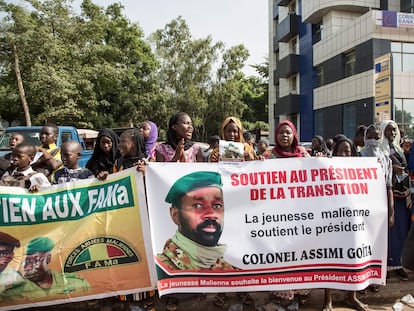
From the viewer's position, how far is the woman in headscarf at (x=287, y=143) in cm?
353

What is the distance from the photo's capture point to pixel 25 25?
16.8 metres

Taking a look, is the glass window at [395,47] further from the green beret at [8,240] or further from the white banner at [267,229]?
the green beret at [8,240]

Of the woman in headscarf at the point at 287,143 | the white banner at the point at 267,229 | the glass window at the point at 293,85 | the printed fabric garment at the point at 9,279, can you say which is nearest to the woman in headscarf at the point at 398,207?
the white banner at the point at 267,229

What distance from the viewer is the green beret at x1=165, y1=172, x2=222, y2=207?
3152 mm

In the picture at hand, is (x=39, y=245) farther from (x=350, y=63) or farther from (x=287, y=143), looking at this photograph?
(x=350, y=63)

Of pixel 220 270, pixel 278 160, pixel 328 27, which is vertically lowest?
pixel 220 270

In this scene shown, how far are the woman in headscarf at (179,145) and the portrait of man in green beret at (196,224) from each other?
0.38 m

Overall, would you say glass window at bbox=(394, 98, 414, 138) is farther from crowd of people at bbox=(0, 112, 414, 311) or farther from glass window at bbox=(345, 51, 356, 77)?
crowd of people at bbox=(0, 112, 414, 311)

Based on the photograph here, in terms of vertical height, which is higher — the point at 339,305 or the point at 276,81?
the point at 276,81

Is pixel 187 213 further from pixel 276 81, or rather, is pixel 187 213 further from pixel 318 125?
pixel 276 81

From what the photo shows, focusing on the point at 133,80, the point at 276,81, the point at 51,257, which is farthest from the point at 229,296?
the point at 276,81

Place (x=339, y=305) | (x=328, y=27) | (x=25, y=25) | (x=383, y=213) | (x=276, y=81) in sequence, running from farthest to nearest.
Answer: (x=276, y=81), (x=328, y=27), (x=25, y=25), (x=339, y=305), (x=383, y=213)

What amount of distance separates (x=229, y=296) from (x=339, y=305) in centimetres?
106

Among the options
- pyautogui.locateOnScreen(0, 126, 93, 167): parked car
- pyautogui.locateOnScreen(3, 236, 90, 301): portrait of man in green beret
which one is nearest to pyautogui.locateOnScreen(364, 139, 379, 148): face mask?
pyautogui.locateOnScreen(3, 236, 90, 301): portrait of man in green beret
